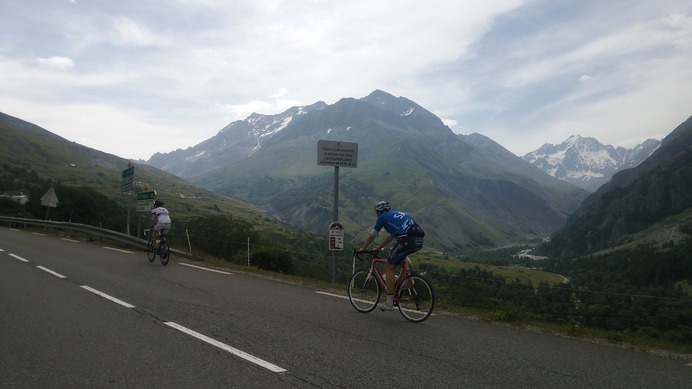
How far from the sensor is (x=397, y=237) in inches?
373

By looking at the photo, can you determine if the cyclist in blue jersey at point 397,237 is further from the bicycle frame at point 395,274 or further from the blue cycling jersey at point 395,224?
the bicycle frame at point 395,274

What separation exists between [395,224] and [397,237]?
0.91 ft

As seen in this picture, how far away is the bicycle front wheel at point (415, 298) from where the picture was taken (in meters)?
9.50

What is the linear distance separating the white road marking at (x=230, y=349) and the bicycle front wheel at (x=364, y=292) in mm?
3876

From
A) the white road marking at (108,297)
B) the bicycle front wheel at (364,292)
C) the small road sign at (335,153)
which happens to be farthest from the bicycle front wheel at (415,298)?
the small road sign at (335,153)

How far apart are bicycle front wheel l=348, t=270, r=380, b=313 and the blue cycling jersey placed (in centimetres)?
154

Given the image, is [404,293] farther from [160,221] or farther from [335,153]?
[160,221]

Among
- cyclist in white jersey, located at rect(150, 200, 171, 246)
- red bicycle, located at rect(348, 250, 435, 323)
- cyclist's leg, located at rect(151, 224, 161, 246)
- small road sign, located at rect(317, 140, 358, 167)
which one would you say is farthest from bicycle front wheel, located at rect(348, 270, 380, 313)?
cyclist's leg, located at rect(151, 224, 161, 246)

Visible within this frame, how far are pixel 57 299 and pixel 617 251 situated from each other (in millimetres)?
211489

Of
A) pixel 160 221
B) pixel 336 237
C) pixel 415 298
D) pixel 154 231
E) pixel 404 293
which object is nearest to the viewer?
pixel 415 298

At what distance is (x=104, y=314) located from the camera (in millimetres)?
8828

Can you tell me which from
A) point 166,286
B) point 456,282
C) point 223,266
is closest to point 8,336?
point 166,286

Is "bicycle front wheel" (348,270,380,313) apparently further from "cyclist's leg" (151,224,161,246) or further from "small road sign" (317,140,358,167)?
"cyclist's leg" (151,224,161,246)

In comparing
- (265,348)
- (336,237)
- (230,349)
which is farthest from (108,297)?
(336,237)
